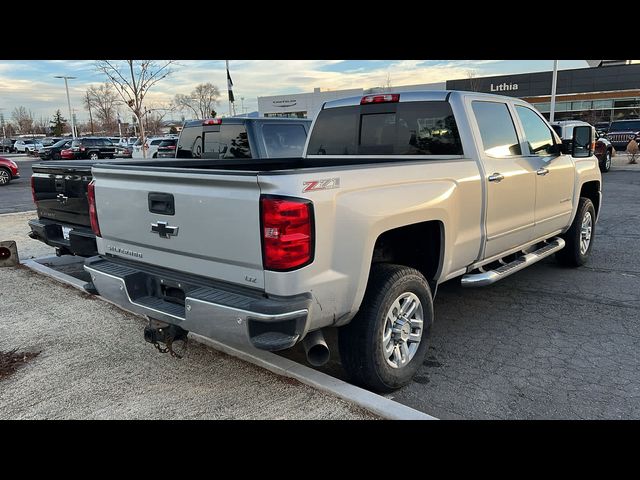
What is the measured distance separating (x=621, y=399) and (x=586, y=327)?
1373 mm

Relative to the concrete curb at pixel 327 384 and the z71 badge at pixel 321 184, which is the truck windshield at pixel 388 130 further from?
the concrete curb at pixel 327 384

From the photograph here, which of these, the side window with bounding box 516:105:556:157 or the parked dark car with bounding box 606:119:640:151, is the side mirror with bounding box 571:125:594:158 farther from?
the parked dark car with bounding box 606:119:640:151

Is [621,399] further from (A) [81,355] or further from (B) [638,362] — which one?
(A) [81,355]

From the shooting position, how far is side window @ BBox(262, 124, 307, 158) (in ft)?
26.2

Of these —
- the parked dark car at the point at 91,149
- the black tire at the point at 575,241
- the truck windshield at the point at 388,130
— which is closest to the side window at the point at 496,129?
the truck windshield at the point at 388,130

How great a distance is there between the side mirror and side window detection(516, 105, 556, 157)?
0.25 meters

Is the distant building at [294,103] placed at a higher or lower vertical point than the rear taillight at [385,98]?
higher

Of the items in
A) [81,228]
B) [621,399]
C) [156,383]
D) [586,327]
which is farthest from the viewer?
[81,228]

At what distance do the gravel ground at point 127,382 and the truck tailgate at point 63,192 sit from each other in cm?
123

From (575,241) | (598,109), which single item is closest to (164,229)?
(575,241)

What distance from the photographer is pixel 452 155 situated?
453 cm

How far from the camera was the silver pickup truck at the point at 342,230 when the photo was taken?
2928 millimetres

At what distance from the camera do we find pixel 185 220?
10.8 ft

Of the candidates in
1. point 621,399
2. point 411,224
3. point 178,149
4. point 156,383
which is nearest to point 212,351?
point 156,383
